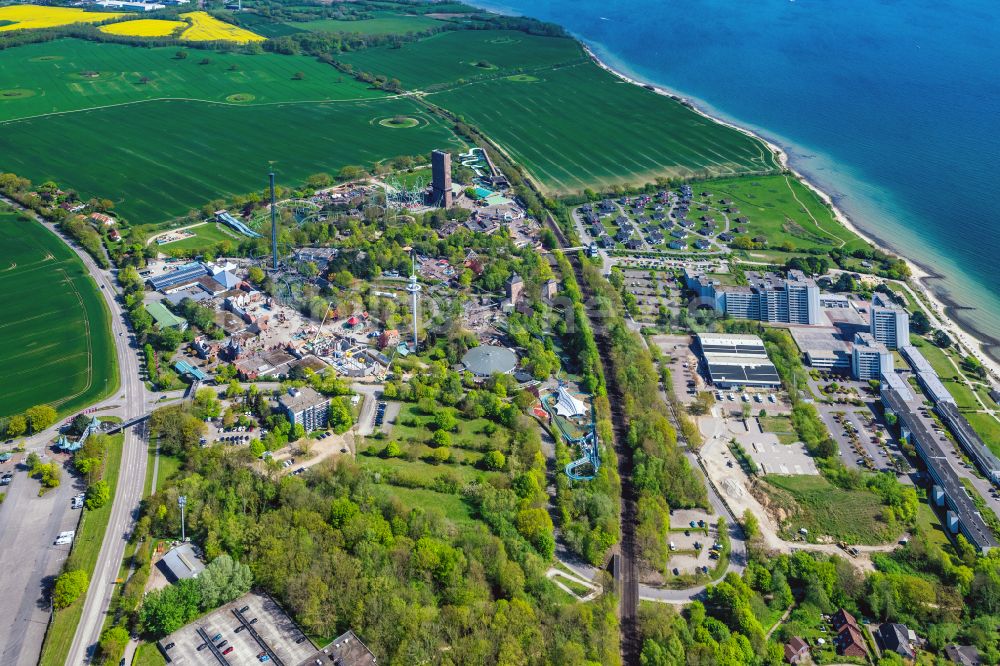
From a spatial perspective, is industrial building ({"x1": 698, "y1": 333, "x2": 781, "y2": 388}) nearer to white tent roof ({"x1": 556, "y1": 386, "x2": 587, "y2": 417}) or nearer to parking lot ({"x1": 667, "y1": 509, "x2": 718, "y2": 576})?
white tent roof ({"x1": 556, "y1": 386, "x2": 587, "y2": 417})

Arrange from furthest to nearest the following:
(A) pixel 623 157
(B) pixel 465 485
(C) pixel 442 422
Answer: (A) pixel 623 157
(C) pixel 442 422
(B) pixel 465 485

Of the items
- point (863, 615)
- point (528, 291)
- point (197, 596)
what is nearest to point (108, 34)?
point (528, 291)

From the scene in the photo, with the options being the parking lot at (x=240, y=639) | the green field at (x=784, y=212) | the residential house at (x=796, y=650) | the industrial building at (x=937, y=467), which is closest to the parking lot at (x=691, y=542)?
the residential house at (x=796, y=650)

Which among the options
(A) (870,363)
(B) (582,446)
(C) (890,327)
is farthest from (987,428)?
(B) (582,446)

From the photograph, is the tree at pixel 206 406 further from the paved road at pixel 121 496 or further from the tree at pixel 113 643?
the tree at pixel 113 643

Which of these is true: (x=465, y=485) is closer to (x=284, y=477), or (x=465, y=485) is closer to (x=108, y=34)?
(x=284, y=477)
